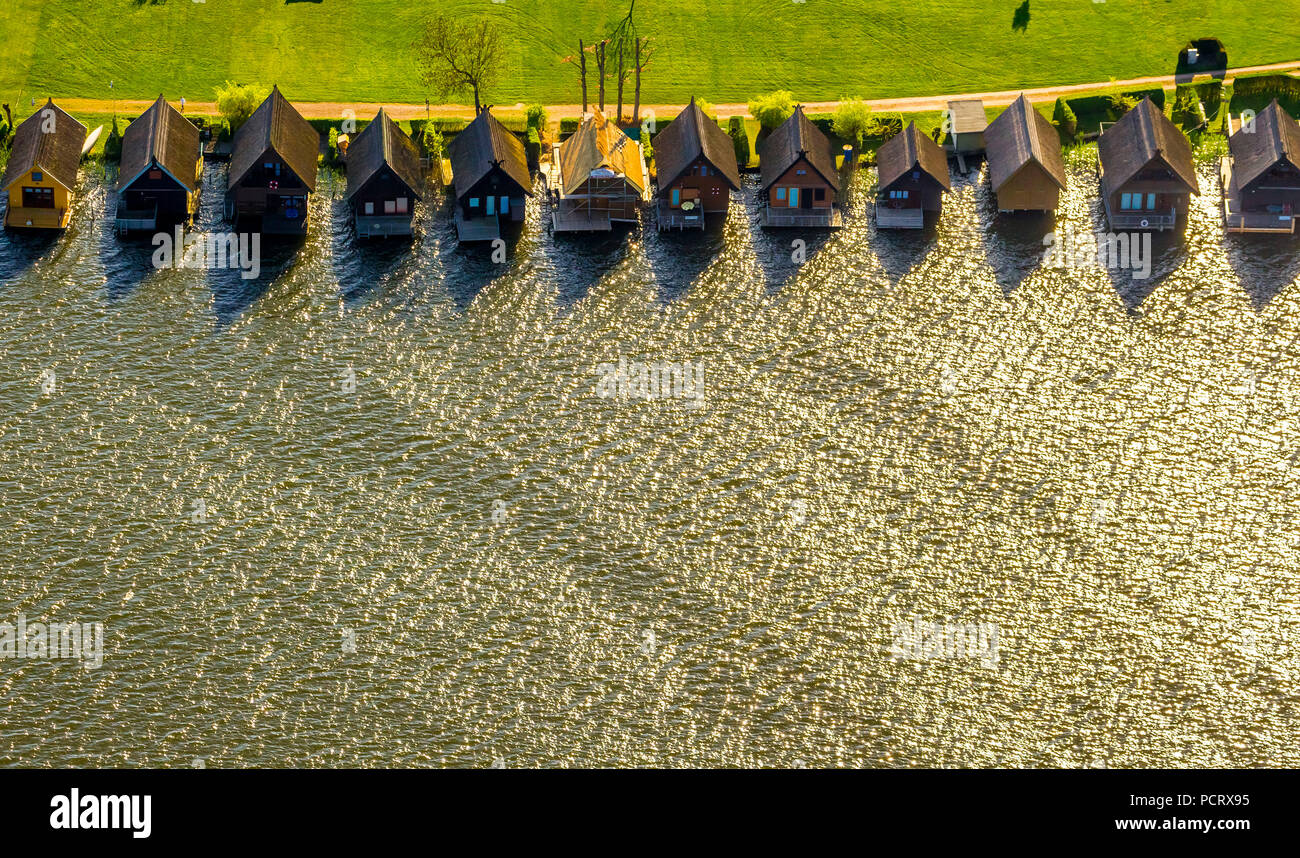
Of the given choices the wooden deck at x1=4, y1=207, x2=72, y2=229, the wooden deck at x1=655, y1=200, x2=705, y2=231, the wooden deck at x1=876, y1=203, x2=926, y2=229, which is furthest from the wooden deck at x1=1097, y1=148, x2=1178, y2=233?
the wooden deck at x1=4, y1=207, x2=72, y2=229

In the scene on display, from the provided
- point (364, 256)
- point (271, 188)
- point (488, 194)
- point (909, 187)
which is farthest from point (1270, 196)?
point (271, 188)

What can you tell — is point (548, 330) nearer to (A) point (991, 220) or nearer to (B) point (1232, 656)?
(A) point (991, 220)

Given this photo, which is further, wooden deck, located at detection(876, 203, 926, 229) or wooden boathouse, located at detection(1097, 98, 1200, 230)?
wooden deck, located at detection(876, 203, 926, 229)

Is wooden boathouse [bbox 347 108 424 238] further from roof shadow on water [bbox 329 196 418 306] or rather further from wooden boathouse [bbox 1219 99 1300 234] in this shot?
wooden boathouse [bbox 1219 99 1300 234]

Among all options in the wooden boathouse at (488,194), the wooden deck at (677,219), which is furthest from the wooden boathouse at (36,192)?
the wooden deck at (677,219)
